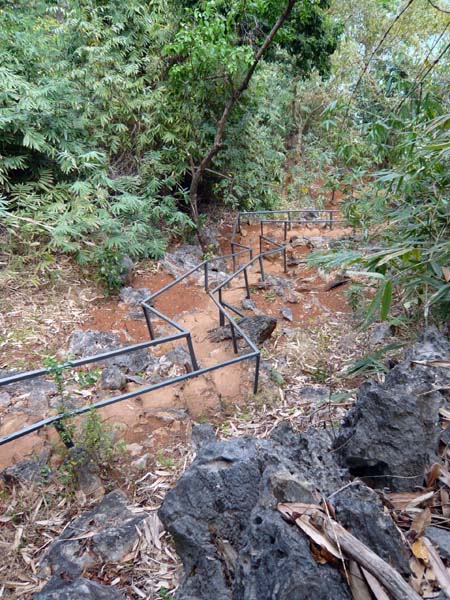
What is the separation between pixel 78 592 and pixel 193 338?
279 cm

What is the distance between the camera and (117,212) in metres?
5.15

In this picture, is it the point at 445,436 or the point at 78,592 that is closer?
the point at 78,592

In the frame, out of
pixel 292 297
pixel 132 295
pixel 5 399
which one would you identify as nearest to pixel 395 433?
pixel 5 399

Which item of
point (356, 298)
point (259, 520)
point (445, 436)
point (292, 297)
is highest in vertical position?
point (259, 520)

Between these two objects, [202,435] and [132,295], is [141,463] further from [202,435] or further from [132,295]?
[132,295]

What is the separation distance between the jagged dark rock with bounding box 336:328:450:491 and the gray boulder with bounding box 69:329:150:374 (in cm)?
224

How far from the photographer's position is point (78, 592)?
1.11 meters

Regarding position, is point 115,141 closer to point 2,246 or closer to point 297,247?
point 2,246

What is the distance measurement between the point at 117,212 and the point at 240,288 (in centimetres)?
206

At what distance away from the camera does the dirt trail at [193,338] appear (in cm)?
233

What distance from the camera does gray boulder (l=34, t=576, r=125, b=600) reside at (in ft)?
3.60

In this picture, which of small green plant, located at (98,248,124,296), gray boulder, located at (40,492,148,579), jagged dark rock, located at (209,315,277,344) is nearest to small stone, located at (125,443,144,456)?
gray boulder, located at (40,492,148,579)

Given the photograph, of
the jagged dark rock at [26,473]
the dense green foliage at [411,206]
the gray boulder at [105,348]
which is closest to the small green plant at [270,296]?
the dense green foliage at [411,206]

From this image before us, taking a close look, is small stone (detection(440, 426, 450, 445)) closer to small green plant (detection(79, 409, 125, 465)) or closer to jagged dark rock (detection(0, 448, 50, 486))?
small green plant (detection(79, 409, 125, 465))
